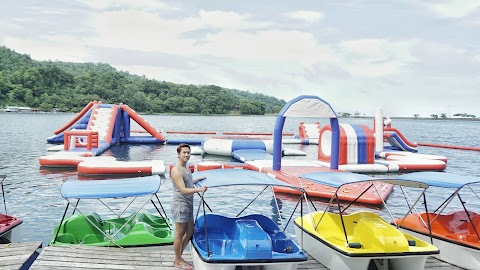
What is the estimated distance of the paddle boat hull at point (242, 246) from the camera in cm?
668

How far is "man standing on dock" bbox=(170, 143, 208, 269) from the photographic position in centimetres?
707

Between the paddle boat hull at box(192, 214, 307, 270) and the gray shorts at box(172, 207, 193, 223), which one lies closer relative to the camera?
the paddle boat hull at box(192, 214, 307, 270)

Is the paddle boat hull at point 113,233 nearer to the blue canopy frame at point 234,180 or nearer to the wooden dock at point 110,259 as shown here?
the wooden dock at point 110,259

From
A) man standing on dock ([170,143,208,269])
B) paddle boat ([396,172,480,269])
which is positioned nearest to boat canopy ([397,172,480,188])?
paddle boat ([396,172,480,269])

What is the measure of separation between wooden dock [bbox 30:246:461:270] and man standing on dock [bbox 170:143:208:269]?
402 mm

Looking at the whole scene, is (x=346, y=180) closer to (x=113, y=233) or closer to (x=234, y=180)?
(x=234, y=180)

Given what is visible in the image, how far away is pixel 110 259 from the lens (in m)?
7.78

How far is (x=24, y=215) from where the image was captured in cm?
1354

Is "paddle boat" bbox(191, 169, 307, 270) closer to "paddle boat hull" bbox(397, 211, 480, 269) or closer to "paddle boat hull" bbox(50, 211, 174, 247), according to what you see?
"paddle boat hull" bbox(50, 211, 174, 247)

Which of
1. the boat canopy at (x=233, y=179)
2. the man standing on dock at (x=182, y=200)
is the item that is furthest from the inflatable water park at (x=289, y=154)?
the man standing on dock at (x=182, y=200)

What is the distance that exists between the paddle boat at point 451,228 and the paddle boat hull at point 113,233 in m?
5.24

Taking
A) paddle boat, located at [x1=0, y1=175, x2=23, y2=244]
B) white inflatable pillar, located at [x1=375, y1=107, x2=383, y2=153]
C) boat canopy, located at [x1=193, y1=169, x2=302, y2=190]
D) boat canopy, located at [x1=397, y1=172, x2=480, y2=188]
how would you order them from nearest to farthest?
boat canopy, located at [x1=193, y1=169, x2=302, y2=190] < boat canopy, located at [x1=397, y1=172, x2=480, y2=188] < paddle boat, located at [x1=0, y1=175, x2=23, y2=244] < white inflatable pillar, located at [x1=375, y1=107, x2=383, y2=153]

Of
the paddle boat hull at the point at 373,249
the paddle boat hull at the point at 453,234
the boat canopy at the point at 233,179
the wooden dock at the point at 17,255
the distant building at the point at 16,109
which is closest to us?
the paddle boat hull at the point at 373,249

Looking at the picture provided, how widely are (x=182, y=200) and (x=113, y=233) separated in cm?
309
